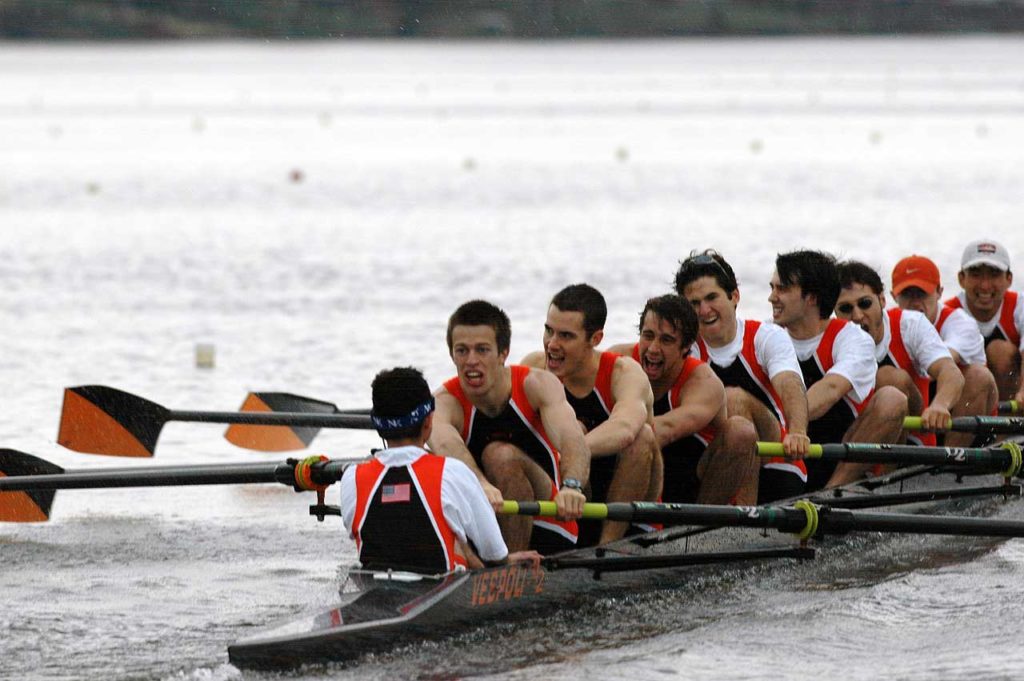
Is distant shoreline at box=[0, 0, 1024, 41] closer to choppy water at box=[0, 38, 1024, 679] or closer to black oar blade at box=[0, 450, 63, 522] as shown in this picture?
choppy water at box=[0, 38, 1024, 679]

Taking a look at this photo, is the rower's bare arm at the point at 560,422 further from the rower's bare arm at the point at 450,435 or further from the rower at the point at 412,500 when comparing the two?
the rower at the point at 412,500

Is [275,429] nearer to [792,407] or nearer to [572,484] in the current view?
[792,407]

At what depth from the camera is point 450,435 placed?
23.6ft

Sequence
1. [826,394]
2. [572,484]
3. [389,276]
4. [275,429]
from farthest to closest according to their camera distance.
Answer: [389,276], [275,429], [826,394], [572,484]

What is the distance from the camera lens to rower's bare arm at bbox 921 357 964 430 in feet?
31.1

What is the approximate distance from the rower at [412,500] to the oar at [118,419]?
3.69 m

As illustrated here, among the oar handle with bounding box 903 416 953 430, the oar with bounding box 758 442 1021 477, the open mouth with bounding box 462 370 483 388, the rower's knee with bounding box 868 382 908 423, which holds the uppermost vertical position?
the open mouth with bounding box 462 370 483 388

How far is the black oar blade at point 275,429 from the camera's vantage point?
11.1m

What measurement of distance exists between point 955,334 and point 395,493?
17.1 ft

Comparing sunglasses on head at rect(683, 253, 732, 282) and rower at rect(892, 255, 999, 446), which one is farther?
rower at rect(892, 255, 999, 446)

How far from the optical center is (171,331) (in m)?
17.3

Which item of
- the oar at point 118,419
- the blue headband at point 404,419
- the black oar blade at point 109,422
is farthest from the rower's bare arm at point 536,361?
the black oar blade at point 109,422

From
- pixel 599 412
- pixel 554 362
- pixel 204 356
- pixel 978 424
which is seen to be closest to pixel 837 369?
pixel 978 424

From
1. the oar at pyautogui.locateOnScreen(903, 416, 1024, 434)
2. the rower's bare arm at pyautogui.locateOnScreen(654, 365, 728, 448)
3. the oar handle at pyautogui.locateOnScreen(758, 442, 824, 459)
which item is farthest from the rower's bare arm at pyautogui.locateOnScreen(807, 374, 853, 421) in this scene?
the rower's bare arm at pyautogui.locateOnScreen(654, 365, 728, 448)
